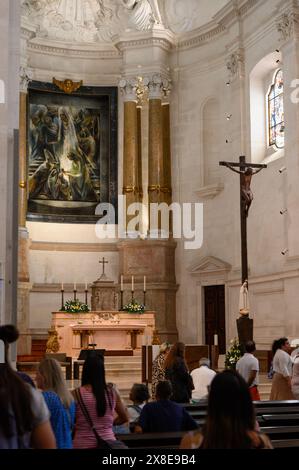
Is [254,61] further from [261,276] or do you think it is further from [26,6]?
[26,6]

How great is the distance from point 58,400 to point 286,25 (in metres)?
18.2

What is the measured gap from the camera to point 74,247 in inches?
1019

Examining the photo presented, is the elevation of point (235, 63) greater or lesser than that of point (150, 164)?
greater

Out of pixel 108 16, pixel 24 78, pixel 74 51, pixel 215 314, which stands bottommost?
pixel 215 314

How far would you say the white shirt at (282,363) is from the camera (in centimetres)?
1041

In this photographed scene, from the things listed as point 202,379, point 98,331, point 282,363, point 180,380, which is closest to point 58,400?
point 180,380

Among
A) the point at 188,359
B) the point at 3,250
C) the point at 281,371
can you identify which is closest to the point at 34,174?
the point at 188,359

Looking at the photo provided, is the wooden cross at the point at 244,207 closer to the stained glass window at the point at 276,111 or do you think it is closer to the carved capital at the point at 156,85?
the stained glass window at the point at 276,111

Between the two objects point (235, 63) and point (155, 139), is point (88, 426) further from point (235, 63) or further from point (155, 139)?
point (155, 139)

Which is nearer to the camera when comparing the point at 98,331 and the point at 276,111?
the point at 98,331

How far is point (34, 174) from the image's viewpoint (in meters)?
25.9

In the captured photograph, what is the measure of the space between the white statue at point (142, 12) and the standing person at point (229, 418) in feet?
79.3
